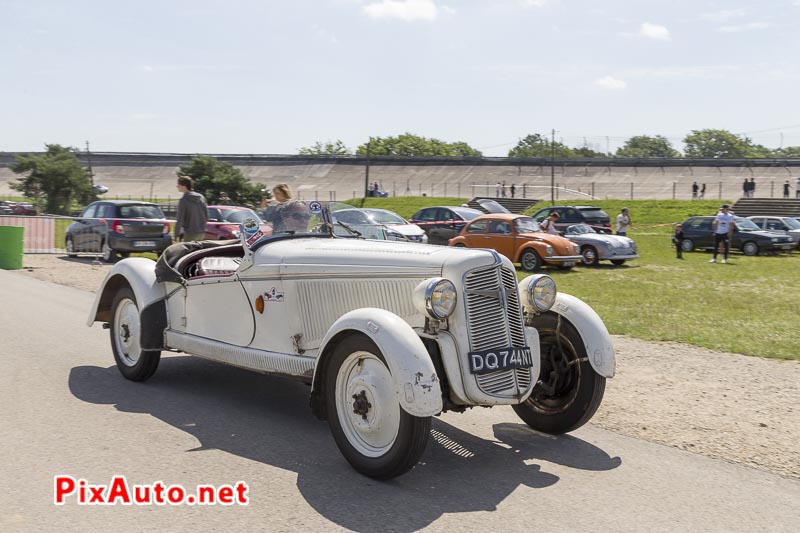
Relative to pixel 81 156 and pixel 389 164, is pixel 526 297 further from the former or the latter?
pixel 81 156

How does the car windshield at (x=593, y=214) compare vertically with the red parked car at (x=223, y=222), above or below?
above

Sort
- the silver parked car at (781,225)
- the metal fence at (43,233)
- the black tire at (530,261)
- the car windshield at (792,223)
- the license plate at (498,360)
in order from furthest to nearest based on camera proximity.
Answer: the car windshield at (792,223), the silver parked car at (781,225), the metal fence at (43,233), the black tire at (530,261), the license plate at (498,360)

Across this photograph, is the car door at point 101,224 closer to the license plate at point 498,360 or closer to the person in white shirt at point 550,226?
the person in white shirt at point 550,226

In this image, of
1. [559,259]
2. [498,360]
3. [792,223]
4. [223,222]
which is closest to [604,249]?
[559,259]

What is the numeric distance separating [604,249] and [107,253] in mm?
13208

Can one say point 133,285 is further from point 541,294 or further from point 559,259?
point 559,259

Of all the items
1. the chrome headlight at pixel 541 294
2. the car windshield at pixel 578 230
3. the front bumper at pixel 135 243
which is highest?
the car windshield at pixel 578 230

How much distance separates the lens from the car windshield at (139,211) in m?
20.2

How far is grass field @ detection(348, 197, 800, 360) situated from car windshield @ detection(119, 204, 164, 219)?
1066cm

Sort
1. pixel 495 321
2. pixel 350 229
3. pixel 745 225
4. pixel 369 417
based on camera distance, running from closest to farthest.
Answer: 1. pixel 369 417
2. pixel 495 321
3. pixel 350 229
4. pixel 745 225

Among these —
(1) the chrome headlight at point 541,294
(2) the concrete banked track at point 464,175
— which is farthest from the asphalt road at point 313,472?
(2) the concrete banked track at point 464,175

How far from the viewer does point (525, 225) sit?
2122cm

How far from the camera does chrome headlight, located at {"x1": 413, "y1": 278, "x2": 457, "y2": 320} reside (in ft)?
15.3

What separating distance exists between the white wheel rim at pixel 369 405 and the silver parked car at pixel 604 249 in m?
17.1
